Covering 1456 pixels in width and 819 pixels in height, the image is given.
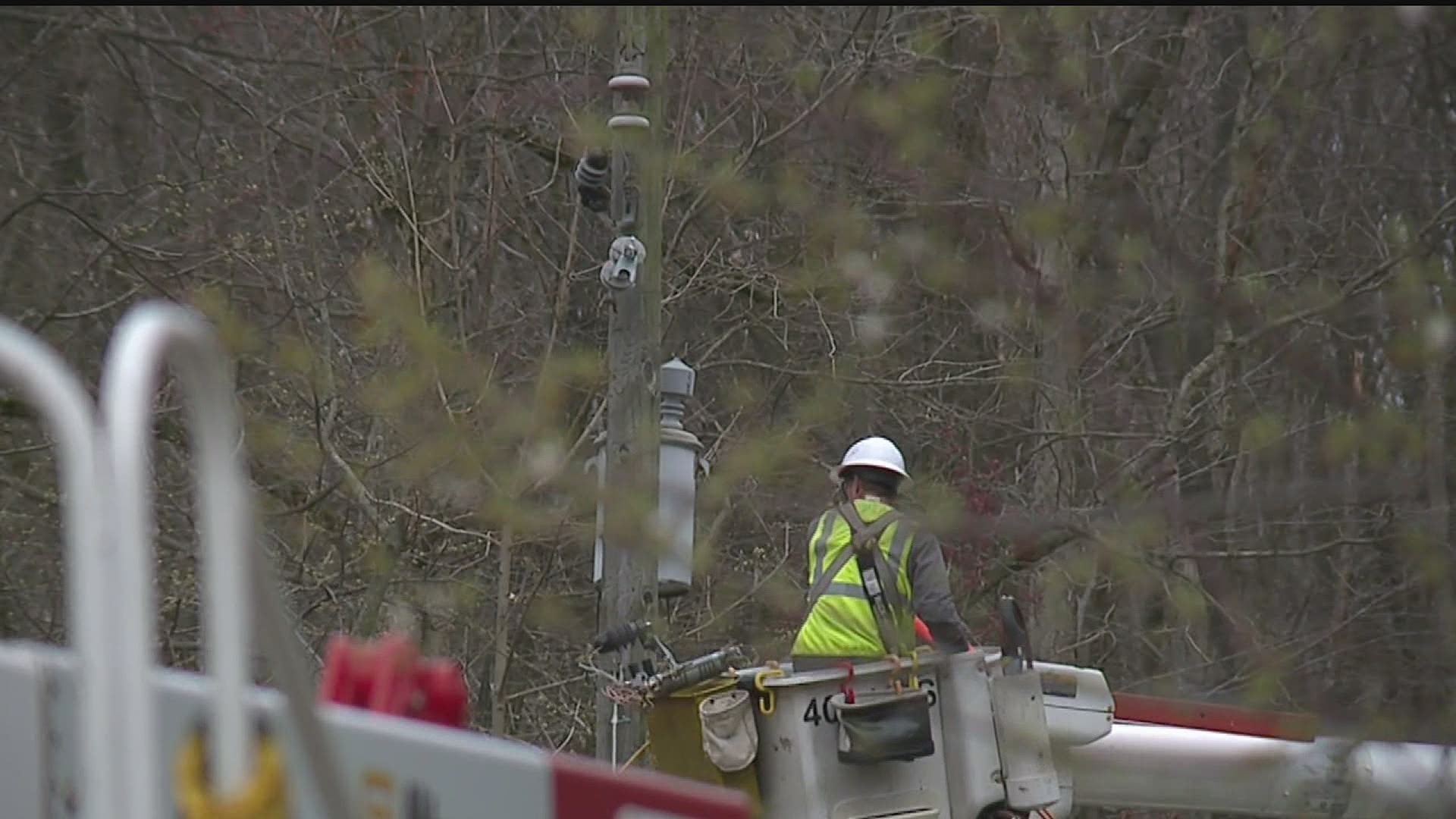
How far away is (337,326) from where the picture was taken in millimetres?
16625

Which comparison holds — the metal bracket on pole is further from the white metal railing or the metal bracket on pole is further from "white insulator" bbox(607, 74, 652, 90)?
the white metal railing

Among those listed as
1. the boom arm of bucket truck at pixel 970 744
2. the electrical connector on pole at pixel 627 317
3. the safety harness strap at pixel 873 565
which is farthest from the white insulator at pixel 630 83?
the boom arm of bucket truck at pixel 970 744

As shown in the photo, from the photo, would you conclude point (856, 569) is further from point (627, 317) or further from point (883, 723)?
point (627, 317)

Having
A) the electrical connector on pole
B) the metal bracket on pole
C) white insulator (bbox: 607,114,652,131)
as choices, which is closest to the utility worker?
the electrical connector on pole

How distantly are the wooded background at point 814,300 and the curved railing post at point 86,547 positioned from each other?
1.62 meters

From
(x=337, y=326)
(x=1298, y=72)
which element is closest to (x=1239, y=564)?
(x=1298, y=72)

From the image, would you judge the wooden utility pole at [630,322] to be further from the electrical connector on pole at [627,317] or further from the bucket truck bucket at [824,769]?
the bucket truck bucket at [824,769]

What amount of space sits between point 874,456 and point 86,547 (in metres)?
7.38

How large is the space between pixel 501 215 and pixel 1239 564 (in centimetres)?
1372

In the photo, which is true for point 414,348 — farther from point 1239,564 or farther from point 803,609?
point 1239,564

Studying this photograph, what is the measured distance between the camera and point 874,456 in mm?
9492

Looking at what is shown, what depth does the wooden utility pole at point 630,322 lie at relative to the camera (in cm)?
1282

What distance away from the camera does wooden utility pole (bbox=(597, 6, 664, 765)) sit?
1282 cm

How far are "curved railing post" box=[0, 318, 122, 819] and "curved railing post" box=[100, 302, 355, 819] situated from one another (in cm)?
2
